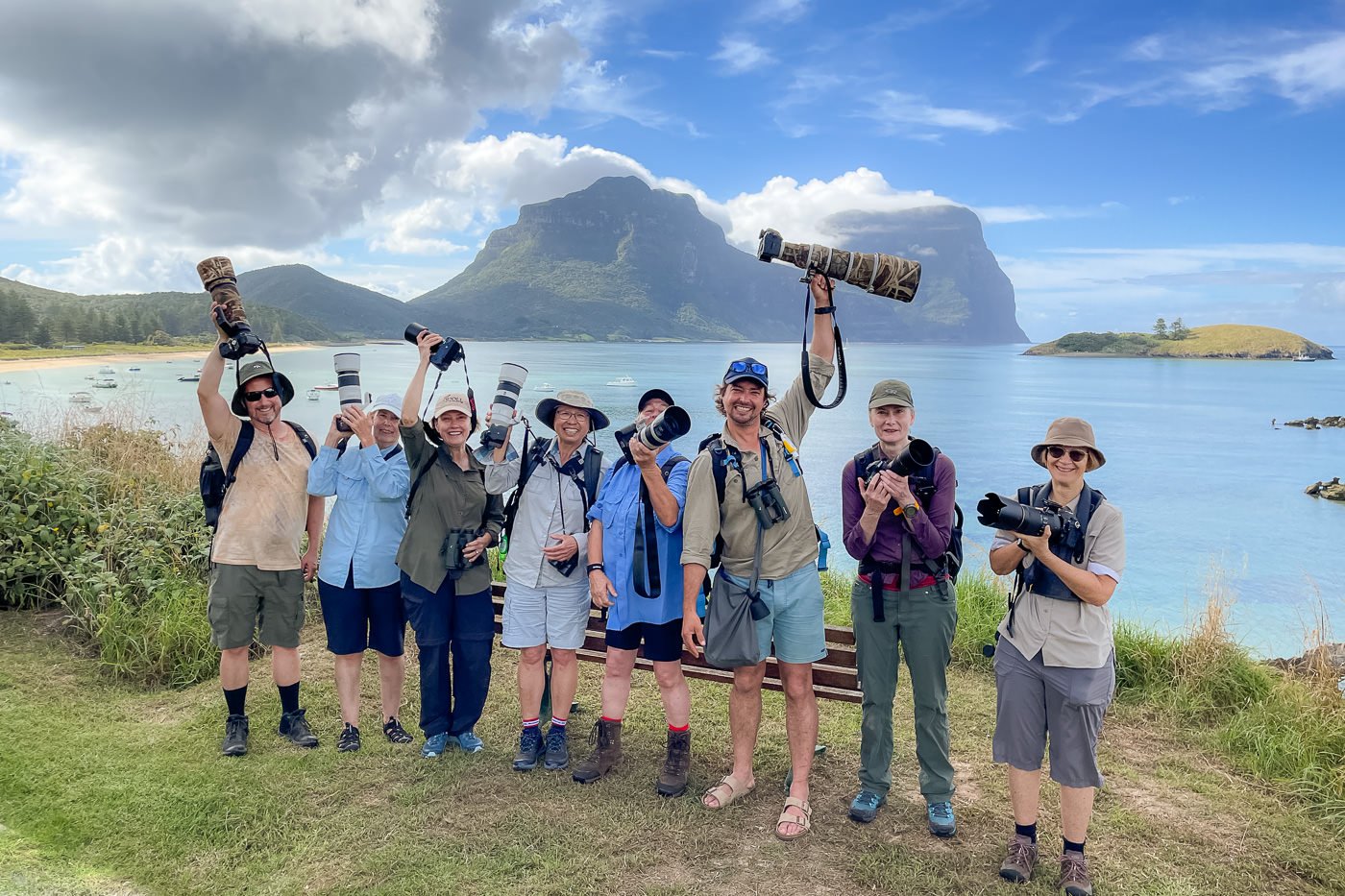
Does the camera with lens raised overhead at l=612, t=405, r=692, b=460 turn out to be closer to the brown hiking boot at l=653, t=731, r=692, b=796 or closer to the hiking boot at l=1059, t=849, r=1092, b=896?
A: the brown hiking boot at l=653, t=731, r=692, b=796

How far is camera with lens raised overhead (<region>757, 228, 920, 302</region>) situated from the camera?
353 cm

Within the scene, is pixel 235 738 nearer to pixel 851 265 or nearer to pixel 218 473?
pixel 218 473

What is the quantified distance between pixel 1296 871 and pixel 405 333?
4646 mm

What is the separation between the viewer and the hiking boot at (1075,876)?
298 centimetres

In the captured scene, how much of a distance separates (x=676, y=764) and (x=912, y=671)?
1.20m

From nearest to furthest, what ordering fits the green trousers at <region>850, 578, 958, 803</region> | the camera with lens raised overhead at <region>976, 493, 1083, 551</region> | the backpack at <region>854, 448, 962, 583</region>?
the camera with lens raised overhead at <region>976, 493, 1083, 551</region> < the backpack at <region>854, 448, 962, 583</region> < the green trousers at <region>850, 578, 958, 803</region>

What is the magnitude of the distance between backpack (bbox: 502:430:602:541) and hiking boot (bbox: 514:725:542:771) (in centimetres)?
101

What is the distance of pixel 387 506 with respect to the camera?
407 cm

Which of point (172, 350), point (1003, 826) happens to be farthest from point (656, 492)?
point (172, 350)

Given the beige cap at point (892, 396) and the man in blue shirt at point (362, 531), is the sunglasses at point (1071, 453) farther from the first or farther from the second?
the man in blue shirt at point (362, 531)

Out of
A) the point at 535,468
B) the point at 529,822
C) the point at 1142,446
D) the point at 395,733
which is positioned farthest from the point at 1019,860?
the point at 1142,446

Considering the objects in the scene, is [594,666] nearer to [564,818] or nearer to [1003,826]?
[564,818]

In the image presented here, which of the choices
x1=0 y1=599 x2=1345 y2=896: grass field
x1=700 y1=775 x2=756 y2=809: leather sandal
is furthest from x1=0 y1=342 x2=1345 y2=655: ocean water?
x1=700 y1=775 x2=756 y2=809: leather sandal

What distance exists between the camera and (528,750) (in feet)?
12.9
